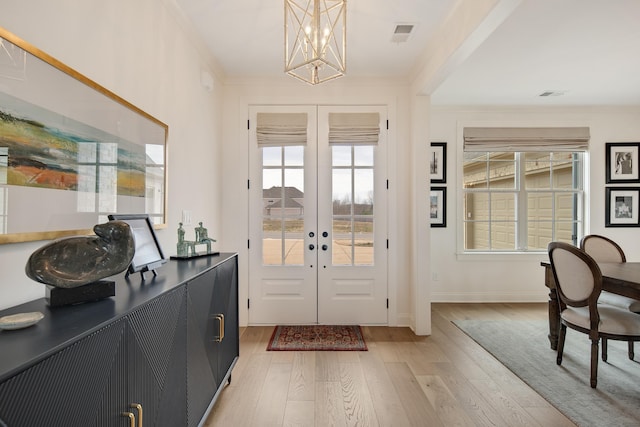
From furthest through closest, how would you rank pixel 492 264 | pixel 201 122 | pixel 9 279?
pixel 492 264 → pixel 201 122 → pixel 9 279

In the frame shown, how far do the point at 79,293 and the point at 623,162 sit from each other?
20.2 ft

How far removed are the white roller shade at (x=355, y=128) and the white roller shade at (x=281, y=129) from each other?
0.32 meters

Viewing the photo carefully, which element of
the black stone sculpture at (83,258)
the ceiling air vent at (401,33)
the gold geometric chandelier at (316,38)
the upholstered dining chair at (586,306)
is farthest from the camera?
the ceiling air vent at (401,33)

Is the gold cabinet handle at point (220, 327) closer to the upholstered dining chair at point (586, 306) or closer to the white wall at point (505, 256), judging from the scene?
the upholstered dining chair at point (586, 306)

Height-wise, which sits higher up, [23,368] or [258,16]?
[258,16]

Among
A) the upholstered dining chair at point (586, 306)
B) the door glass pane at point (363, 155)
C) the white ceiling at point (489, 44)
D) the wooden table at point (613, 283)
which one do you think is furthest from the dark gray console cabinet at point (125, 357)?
the wooden table at point (613, 283)

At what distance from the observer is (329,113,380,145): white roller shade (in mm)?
3584

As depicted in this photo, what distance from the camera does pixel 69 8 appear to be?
53.5 inches

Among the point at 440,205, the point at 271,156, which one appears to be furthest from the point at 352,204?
the point at 440,205

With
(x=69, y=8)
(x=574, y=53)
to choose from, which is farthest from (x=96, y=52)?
(x=574, y=53)

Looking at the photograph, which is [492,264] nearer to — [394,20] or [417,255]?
[417,255]

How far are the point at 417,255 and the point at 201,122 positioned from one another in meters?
2.45

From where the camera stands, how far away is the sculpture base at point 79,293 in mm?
1093

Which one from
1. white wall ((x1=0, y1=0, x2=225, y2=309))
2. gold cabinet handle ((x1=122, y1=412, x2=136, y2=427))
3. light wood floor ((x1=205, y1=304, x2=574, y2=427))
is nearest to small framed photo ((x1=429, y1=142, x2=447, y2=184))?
light wood floor ((x1=205, y1=304, x2=574, y2=427))
